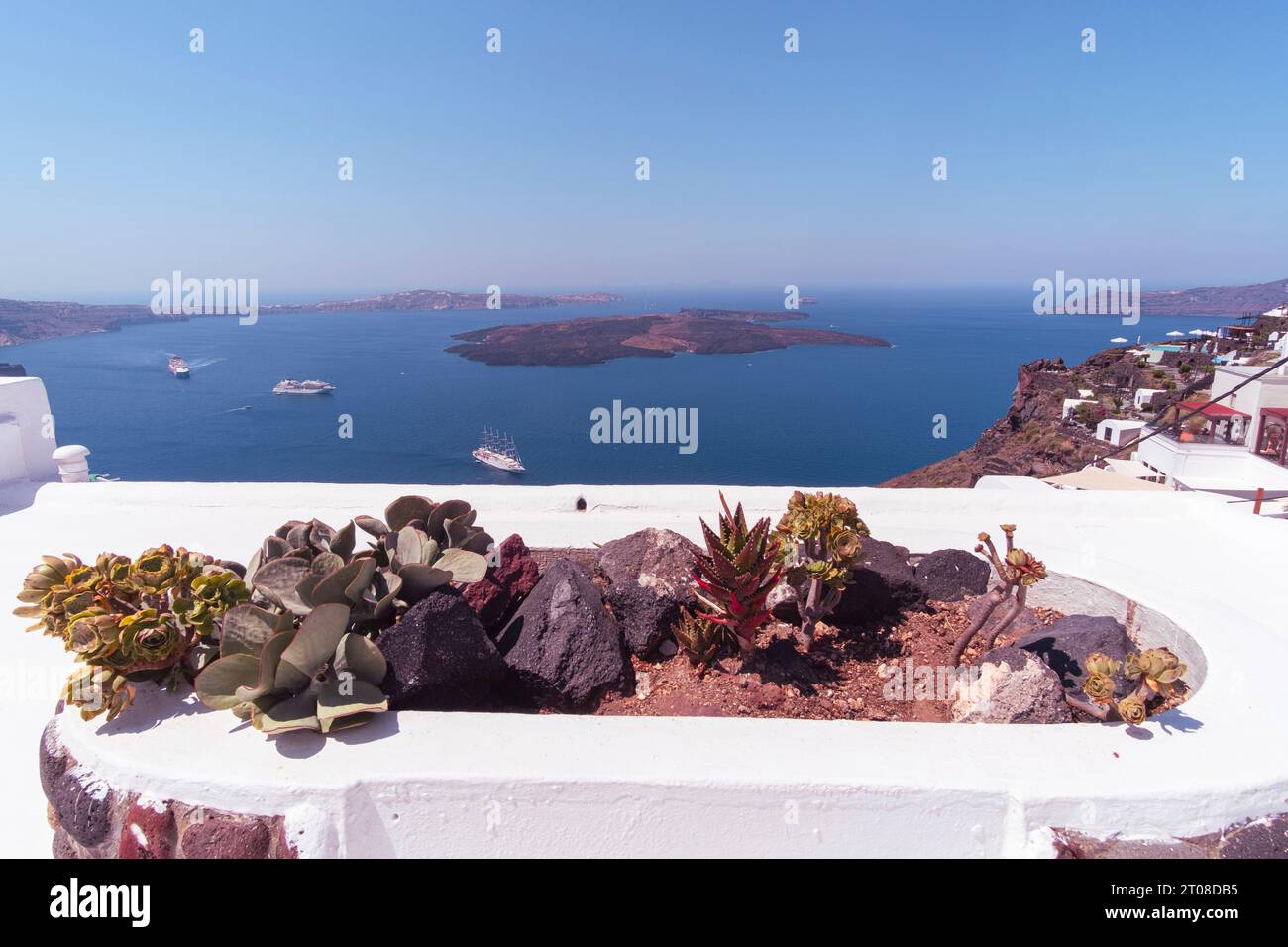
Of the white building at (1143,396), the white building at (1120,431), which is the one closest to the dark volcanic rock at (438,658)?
the white building at (1120,431)

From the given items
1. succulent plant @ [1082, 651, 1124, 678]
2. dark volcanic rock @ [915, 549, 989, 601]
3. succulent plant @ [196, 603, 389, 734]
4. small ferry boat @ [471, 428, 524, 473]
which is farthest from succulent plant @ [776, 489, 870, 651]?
small ferry boat @ [471, 428, 524, 473]

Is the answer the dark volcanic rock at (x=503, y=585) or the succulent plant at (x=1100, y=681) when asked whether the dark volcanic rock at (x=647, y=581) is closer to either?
the dark volcanic rock at (x=503, y=585)

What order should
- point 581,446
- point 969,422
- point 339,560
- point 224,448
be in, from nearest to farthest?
point 339,560
point 224,448
point 581,446
point 969,422

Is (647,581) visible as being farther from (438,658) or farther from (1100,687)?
(1100,687)

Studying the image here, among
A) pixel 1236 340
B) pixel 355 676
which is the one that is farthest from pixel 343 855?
pixel 1236 340

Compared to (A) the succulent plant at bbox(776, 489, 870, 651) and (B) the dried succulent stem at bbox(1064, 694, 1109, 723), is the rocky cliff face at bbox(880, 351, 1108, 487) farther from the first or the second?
(B) the dried succulent stem at bbox(1064, 694, 1109, 723)
